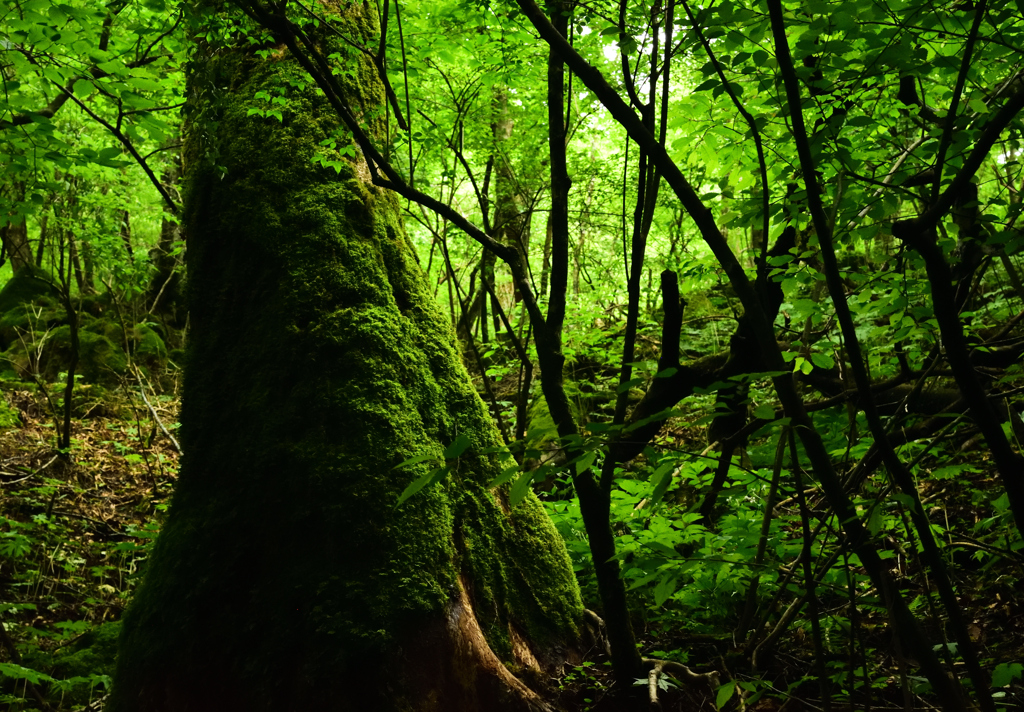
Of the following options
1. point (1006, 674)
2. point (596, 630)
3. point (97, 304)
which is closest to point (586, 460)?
point (1006, 674)

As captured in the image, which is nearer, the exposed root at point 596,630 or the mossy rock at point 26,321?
the exposed root at point 596,630

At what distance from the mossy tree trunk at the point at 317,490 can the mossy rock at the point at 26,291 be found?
8747 mm

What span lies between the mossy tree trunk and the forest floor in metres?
0.60

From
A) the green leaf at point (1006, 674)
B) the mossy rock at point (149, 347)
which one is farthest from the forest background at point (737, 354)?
the mossy rock at point (149, 347)

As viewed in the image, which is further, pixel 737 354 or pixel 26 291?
pixel 26 291

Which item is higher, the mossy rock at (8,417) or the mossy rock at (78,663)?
the mossy rock at (8,417)

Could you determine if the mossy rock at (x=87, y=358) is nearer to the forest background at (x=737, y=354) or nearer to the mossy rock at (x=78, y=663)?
the forest background at (x=737, y=354)

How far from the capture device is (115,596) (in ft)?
16.0

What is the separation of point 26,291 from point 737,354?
38.8ft

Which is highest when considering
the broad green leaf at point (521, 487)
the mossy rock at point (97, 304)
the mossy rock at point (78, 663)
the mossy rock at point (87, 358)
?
the mossy rock at point (97, 304)

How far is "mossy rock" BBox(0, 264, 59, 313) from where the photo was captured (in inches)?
390

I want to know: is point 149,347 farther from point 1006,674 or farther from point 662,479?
point 1006,674

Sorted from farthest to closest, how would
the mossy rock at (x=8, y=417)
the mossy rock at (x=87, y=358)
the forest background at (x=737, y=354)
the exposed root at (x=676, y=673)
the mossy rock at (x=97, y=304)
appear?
1. the mossy rock at (x=97, y=304)
2. the mossy rock at (x=87, y=358)
3. the mossy rock at (x=8, y=417)
4. the exposed root at (x=676, y=673)
5. the forest background at (x=737, y=354)

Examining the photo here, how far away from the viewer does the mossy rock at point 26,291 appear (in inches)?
390
